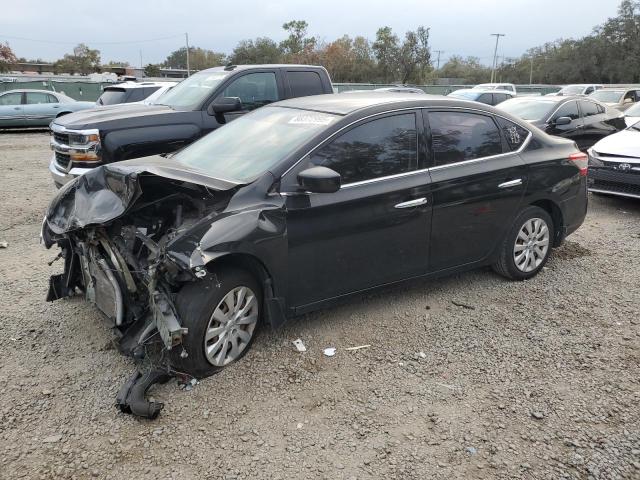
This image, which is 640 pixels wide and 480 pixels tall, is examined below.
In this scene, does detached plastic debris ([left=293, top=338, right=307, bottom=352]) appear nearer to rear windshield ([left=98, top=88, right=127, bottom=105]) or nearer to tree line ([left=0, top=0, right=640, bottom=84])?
rear windshield ([left=98, top=88, right=127, bottom=105])

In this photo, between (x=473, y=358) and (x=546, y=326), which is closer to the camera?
(x=473, y=358)

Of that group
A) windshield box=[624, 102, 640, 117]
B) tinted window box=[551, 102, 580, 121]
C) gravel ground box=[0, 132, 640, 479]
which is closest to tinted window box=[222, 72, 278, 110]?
gravel ground box=[0, 132, 640, 479]

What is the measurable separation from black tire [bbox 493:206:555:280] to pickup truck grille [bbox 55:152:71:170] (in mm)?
5416

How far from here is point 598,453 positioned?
2879mm

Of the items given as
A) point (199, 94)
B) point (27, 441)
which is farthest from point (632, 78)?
point (27, 441)

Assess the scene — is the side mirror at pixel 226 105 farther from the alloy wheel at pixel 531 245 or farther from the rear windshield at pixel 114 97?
the rear windshield at pixel 114 97

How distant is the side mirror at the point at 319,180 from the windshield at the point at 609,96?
19867mm

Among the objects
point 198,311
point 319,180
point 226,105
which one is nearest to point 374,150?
point 319,180

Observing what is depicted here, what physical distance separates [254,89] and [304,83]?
755mm

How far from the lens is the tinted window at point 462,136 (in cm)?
435

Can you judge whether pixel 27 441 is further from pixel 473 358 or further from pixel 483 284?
pixel 483 284

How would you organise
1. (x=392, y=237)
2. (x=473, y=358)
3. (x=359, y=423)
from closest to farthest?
(x=359, y=423), (x=473, y=358), (x=392, y=237)

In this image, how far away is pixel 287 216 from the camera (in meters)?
3.58

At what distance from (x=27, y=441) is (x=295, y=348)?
5.72ft
